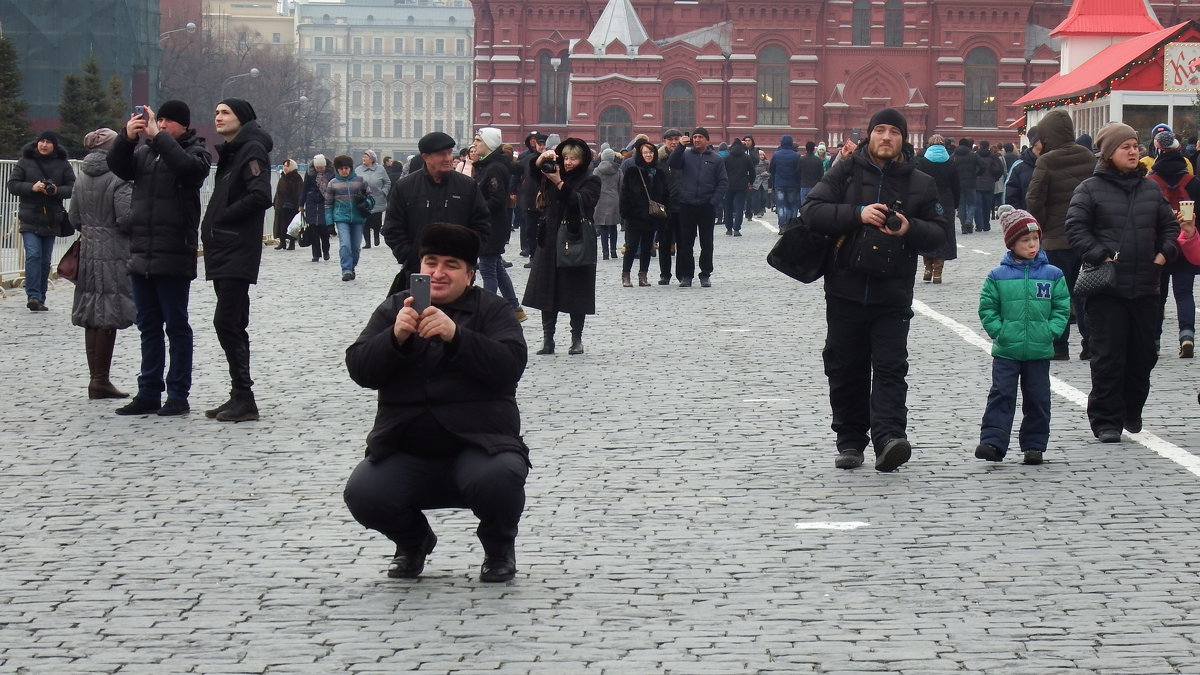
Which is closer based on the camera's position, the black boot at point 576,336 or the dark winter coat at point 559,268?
the black boot at point 576,336

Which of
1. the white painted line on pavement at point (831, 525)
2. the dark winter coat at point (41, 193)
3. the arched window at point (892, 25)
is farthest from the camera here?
the arched window at point (892, 25)

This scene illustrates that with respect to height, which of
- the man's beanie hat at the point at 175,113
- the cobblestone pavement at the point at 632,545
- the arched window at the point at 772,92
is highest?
the arched window at the point at 772,92

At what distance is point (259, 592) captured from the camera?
6445mm

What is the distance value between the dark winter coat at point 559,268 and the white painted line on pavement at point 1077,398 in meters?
3.09

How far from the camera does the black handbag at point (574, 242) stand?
48.5 feet

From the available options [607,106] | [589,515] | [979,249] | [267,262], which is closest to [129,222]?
[589,515]

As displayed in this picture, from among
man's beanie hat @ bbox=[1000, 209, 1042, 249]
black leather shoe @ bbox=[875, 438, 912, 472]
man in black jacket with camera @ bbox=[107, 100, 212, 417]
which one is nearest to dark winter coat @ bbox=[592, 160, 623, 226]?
man in black jacket with camera @ bbox=[107, 100, 212, 417]

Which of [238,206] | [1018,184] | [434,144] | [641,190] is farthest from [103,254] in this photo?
[641,190]

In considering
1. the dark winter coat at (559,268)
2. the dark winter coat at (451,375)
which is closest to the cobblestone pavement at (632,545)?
the dark winter coat at (451,375)

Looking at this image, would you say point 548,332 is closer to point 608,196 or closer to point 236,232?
point 236,232

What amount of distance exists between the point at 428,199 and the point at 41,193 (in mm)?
7868

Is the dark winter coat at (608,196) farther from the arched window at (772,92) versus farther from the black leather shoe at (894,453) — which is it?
the arched window at (772,92)

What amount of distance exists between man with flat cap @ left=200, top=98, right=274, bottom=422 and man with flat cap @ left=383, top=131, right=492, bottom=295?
140 cm

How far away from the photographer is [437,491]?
6.59 m
